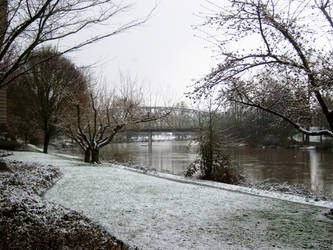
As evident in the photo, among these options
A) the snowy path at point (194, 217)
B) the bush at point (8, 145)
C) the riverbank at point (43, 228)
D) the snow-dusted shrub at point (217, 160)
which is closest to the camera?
the riverbank at point (43, 228)

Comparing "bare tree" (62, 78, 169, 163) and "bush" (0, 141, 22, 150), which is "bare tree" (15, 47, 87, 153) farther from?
"bare tree" (62, 78, 169, 163)

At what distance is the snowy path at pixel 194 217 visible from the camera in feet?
15.4

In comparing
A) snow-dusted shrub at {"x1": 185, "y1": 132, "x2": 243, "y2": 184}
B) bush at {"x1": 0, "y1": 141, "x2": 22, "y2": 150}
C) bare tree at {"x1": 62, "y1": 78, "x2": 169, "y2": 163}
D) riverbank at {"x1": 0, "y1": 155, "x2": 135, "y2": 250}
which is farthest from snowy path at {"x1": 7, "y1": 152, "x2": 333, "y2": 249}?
bush at {"x1": 0, "y1": 141, "x2": 22, "y2": 150}

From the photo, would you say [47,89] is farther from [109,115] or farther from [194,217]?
[194,217]

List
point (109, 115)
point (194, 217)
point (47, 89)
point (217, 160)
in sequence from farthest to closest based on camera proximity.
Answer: point (47, 89)
point (109, 115)
point (217, 160)
point (194, 217)

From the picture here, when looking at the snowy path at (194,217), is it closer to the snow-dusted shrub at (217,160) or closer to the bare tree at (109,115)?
the snow-dusted shrub at (217,160)

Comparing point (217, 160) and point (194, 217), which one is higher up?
point (217, 160)

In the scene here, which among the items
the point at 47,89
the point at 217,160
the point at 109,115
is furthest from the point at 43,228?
the point at 47,89

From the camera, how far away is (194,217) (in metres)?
5.95

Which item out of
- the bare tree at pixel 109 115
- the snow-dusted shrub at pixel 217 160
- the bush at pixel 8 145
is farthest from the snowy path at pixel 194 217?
the bush at pixel 8 145

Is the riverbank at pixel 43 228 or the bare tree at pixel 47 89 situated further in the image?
the bare tree at pixel 47 89

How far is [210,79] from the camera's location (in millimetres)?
5922

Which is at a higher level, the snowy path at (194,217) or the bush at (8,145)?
the bush at (8,145)

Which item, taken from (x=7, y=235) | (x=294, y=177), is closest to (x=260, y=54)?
(x=7, y=235)
